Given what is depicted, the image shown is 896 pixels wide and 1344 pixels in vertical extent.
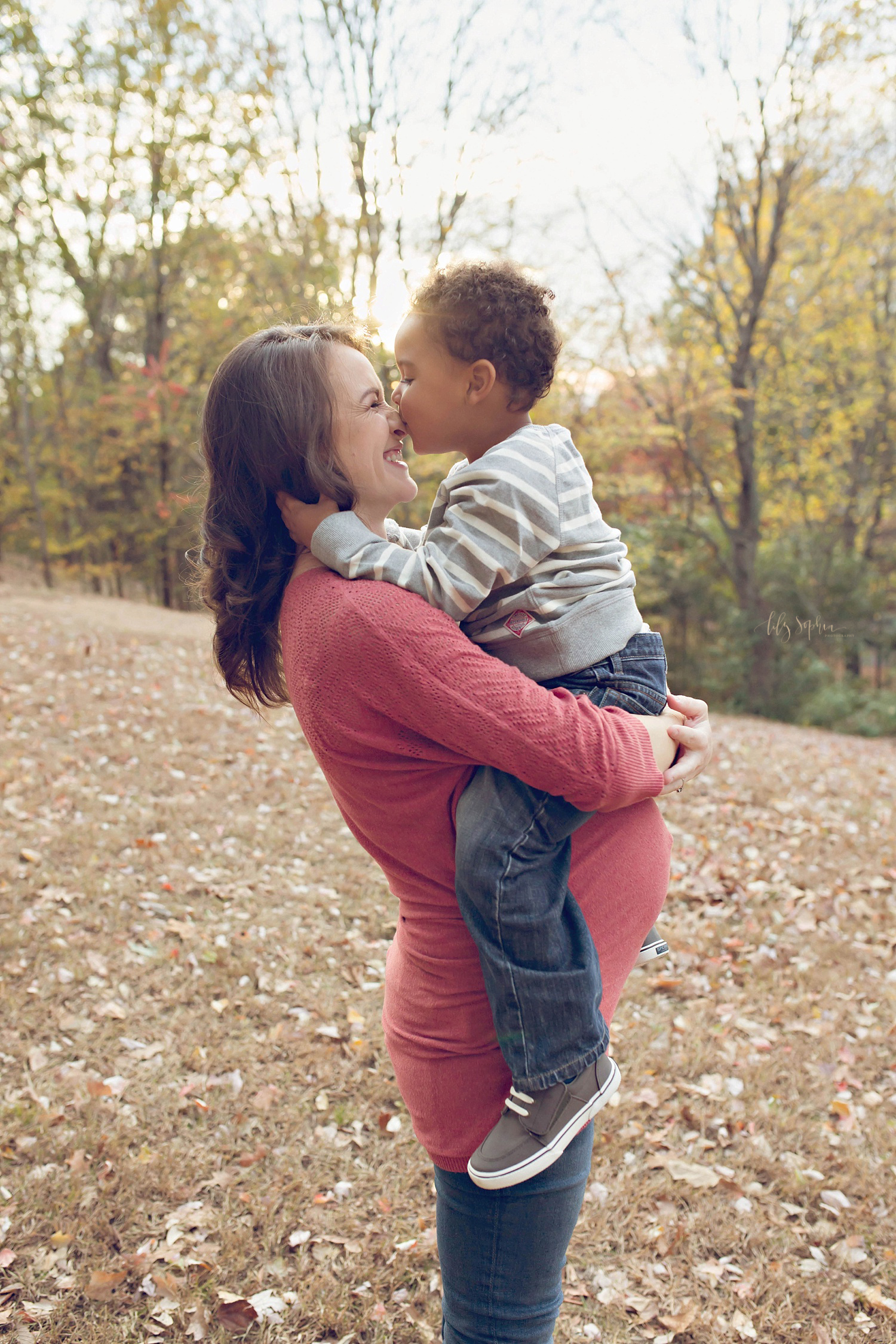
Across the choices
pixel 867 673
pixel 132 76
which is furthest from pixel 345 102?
pixel 867 673

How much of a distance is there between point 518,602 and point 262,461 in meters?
0.45

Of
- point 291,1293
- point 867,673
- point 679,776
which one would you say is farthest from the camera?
point 867,673

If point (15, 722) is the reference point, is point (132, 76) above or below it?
above

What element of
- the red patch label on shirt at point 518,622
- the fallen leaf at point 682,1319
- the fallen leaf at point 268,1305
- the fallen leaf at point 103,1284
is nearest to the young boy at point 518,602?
the red patch label on shirt at point 518,622

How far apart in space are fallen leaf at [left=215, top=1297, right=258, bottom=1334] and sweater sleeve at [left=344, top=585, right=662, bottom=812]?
206 centimetres

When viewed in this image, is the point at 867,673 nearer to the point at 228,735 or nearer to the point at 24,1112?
the point at 228,735

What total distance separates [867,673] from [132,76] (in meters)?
14.5

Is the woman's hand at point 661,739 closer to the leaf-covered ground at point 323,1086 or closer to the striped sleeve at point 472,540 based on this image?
the striped sleeve at point 472,540

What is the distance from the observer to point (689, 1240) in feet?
8.98

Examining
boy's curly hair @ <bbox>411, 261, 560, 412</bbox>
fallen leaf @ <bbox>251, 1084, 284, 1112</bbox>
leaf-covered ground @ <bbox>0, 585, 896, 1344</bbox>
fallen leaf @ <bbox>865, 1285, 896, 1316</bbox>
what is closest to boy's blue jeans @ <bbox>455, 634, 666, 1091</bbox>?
→ boy's curly hair @ <bbox>411, 261, 560, 412</bbox>

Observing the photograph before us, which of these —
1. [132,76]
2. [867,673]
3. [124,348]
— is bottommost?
[867,673]

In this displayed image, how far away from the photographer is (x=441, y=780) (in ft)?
4.22

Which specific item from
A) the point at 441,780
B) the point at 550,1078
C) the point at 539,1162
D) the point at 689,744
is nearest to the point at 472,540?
the point at 441,780

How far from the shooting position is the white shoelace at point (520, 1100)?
125 centimetres
